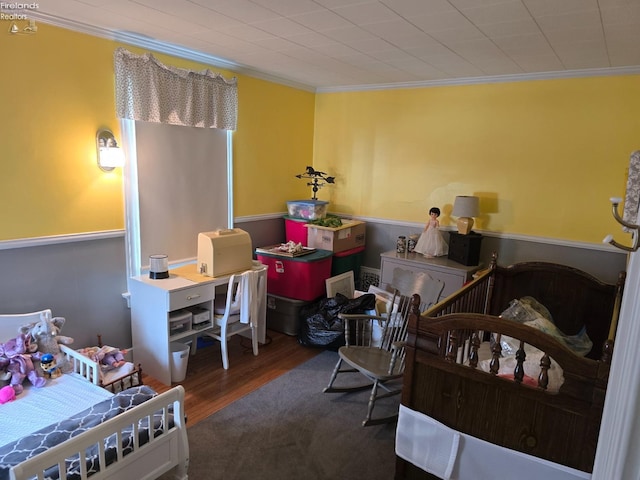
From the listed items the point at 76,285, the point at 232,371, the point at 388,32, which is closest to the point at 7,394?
the point at 76,285

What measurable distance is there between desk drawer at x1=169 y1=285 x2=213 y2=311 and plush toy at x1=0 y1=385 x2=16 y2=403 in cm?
95

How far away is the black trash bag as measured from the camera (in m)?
3.48

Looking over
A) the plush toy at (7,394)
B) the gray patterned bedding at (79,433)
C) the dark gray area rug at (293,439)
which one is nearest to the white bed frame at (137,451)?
the gray patterned bedding at (79,433)

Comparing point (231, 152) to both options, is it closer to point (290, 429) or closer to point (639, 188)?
point (290, 429)

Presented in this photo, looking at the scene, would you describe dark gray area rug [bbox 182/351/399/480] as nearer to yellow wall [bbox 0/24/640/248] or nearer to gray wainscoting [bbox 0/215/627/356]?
gray wainscoting [bbox 0/215/627/356]

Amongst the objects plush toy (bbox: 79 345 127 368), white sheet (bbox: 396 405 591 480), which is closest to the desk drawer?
plush toy (bbox: 79 345 127 368)

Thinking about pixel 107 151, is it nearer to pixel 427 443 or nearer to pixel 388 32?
pixel 388 32

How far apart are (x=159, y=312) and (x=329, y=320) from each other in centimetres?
136

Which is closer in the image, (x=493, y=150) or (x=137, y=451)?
(x=137, y=451)

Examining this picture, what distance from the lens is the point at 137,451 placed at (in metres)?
1.68

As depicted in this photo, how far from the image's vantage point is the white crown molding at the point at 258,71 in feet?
8.57

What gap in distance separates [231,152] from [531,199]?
2643 mm

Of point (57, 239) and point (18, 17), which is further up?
point (18, 17)

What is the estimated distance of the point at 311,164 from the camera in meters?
4.79
